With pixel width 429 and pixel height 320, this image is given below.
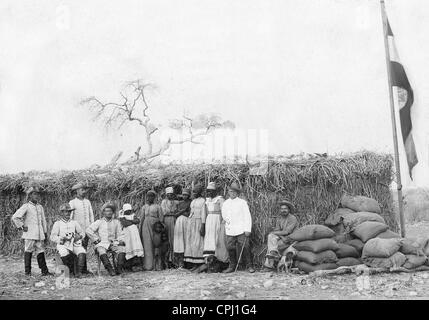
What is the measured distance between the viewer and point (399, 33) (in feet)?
33.1

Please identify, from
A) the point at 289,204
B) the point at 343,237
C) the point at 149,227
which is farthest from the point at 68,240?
the point at 343,237

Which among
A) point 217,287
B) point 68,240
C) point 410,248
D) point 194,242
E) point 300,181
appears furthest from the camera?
point 300,181

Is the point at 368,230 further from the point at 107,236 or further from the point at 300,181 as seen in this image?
the point at 107,236

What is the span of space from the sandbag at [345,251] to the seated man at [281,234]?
879mm

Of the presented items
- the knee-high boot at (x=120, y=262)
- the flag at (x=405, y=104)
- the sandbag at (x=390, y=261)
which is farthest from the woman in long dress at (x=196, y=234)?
the flag at (x=405, y=104)

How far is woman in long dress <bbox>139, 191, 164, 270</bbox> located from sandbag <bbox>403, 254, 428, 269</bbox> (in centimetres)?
450

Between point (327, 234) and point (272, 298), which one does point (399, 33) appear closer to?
point (327, 234)

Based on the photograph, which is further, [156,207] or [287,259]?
[156,207]

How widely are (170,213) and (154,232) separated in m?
0.56

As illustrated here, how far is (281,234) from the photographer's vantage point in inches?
361

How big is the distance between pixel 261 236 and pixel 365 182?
7.95 ft

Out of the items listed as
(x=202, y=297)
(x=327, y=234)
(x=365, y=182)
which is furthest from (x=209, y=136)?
(x=202, y=297)

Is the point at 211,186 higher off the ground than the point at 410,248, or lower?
higher
